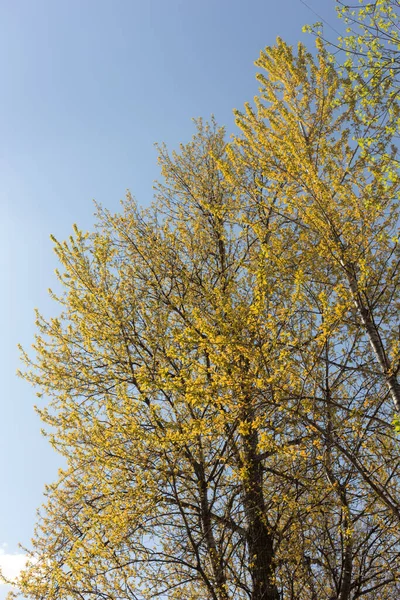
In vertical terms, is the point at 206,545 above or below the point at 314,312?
below

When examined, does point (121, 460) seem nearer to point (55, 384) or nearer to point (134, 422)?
point (134, 422)

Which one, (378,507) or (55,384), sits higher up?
(55,384)

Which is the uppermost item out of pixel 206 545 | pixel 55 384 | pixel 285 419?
pixel 55 384

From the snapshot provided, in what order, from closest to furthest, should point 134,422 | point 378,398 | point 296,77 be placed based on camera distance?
point 378,398, point 134,422, point 296,77

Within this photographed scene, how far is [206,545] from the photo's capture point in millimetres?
4379

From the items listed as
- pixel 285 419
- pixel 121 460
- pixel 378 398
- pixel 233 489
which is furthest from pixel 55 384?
pixel 378 398

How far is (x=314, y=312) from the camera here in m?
3.85

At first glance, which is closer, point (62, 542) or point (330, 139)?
point (330, 139)

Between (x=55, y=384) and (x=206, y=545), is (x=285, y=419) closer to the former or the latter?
(x=206, y=545)

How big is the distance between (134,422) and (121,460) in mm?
422

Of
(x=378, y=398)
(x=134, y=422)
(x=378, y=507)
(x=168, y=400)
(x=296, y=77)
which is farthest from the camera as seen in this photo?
(x=378, y=507)

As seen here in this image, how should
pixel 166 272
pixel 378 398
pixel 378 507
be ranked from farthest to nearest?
1. pixel 378 507
2. pixel 166 272
3. pixel 378 398

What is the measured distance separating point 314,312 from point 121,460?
2.19m

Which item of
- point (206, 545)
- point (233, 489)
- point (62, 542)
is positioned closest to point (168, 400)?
point (233, 489)
